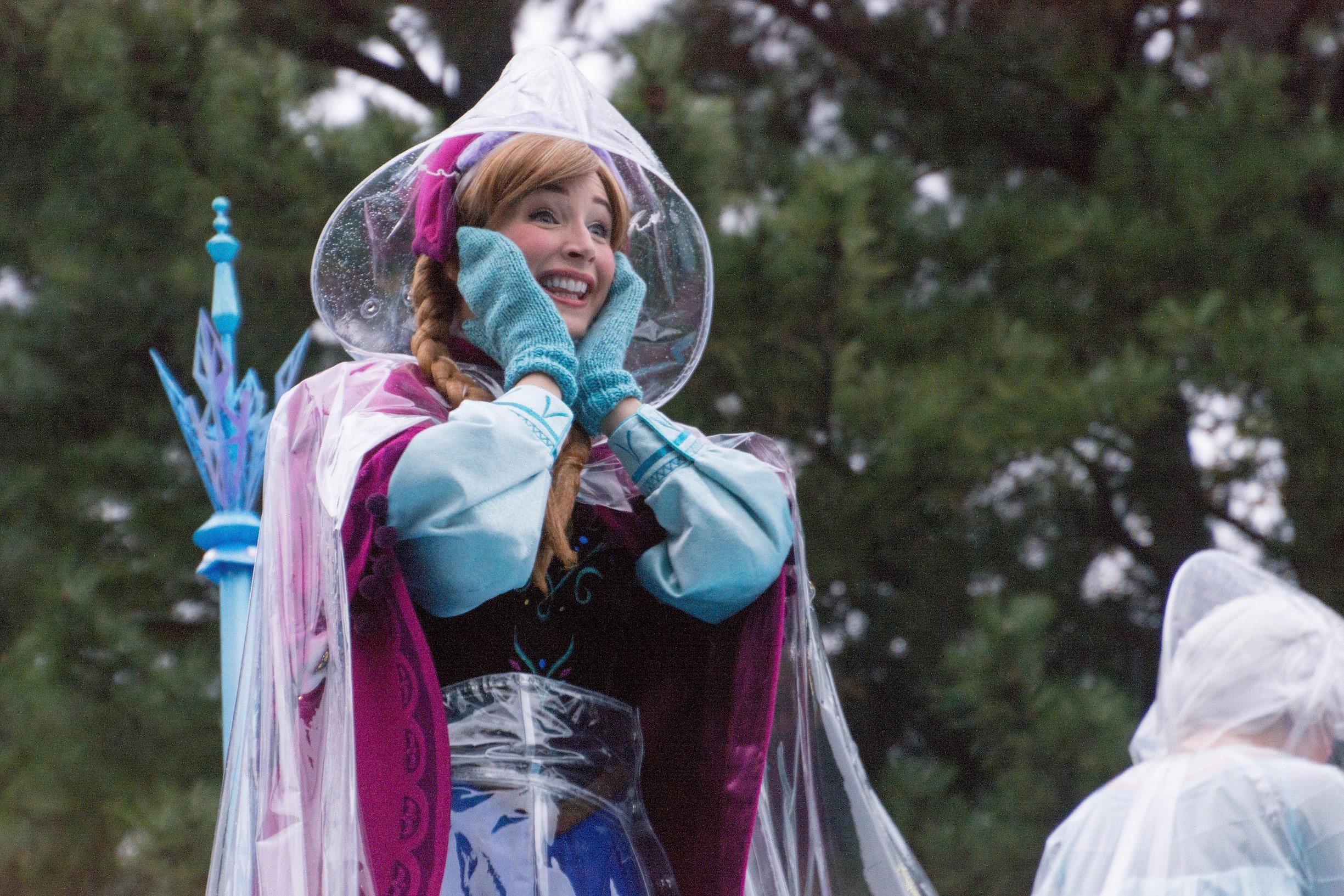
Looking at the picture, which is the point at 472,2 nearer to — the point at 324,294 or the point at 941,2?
the point at 941,2

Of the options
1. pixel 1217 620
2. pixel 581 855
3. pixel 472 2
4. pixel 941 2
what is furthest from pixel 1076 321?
pixel 581 855

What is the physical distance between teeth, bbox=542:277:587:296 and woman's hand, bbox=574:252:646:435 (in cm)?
4

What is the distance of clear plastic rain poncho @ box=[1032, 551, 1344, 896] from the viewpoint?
2.07m

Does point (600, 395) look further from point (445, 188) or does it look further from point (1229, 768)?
point (1229, 768)

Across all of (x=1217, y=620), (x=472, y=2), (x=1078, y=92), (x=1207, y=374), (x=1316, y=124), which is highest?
(x=472, y=2)

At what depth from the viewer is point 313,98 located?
4191mm

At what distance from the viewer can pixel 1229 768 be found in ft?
7.11

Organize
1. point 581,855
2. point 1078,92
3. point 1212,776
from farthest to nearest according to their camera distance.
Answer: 1. point 1078,92
2. point 1212,776
3. point 581,855

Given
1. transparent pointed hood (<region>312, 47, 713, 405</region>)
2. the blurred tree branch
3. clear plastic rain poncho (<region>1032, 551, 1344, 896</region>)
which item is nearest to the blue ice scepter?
transparent pointed hood (<region>312, 47, 713, 405</region>)

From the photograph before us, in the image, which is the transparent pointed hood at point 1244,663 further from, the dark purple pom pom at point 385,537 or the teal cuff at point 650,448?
the dark purple pom pom at point 385,537

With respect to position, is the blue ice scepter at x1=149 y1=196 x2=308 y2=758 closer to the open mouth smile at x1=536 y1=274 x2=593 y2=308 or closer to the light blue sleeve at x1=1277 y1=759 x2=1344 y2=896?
the open mouth smile at x1=536 y1=274 x2=593 y2=308

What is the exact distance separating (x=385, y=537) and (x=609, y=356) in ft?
1.14

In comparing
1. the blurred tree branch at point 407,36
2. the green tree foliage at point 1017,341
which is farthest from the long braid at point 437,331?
the blurred tree branch at point 407,36

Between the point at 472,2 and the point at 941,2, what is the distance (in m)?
1.60
